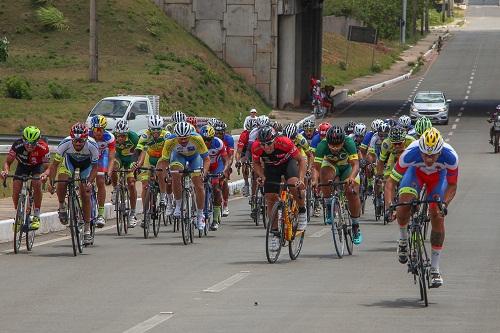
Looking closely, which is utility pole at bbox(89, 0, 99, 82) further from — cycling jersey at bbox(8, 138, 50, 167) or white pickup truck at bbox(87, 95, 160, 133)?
cycling jersey at bbox(8, 138, 50, 167)

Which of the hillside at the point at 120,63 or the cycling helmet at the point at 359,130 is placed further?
the hillside at the point at 120,63

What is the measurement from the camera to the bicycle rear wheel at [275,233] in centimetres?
1734

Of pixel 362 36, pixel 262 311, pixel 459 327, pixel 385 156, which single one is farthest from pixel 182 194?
pixel 362 36

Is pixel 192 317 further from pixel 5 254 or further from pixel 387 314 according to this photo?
pixel 5 254

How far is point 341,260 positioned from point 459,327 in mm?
6191

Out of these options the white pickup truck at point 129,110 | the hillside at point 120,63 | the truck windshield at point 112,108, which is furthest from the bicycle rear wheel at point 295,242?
the hillside at point 120,63

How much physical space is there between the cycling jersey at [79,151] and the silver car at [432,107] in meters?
44.5

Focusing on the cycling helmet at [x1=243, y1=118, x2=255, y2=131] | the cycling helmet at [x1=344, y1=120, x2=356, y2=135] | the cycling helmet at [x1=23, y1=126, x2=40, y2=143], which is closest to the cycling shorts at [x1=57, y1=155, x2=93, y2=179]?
the cycling helmet at [x1=23, y1=126, x2=40, y2=143]

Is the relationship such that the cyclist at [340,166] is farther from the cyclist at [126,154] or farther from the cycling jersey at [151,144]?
the cyclist at [126,154]

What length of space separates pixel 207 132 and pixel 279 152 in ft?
18.6

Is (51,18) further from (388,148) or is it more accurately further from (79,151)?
(79,151)

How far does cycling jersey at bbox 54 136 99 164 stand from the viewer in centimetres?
1925

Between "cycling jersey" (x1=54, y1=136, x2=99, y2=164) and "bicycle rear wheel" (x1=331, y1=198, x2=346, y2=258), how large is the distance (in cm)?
341

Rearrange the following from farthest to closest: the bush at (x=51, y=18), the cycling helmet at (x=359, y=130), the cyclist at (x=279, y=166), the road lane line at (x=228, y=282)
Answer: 1. the bush at (x=51, y=18)
2. the cycling helmet at (x=359, y=130)
3. the cyclist at (x=279, y=166)
4. the road lane line at (x=228, y=282)
